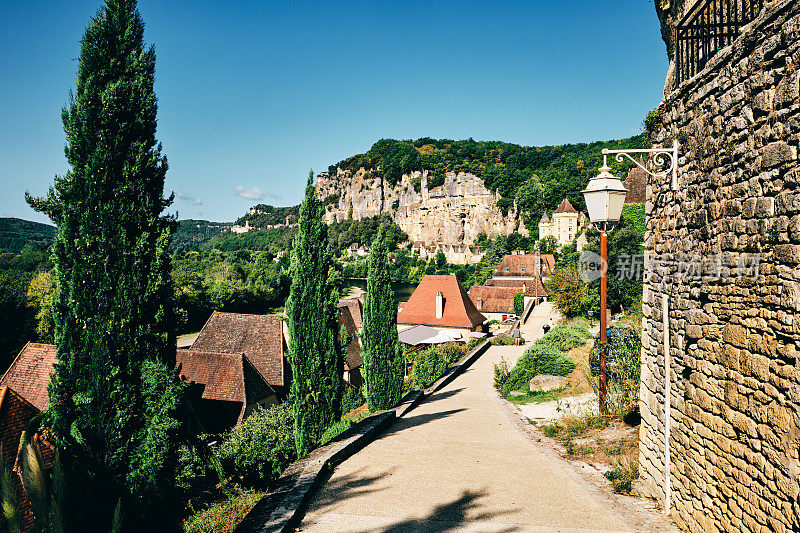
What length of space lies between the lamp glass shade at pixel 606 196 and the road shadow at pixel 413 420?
5.31 meters

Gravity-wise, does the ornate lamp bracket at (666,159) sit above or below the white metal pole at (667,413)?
above

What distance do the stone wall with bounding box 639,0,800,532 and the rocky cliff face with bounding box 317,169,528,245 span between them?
103778 mm

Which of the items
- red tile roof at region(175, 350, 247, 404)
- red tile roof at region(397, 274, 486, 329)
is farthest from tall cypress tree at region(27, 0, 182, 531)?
red tile roof at region(397, 274, 486, 329)

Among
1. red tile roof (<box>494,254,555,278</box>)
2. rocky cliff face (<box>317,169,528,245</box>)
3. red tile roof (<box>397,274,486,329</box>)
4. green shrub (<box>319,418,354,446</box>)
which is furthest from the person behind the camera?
rocky cliff face (<box>317,169,528,245</box>)

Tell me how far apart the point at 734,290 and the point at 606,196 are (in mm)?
3000

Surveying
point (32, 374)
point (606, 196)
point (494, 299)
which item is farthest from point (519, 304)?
point (606, 196)

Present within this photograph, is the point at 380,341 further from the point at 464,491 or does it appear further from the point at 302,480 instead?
the point at 464,491

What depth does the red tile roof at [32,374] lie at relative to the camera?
483 inches

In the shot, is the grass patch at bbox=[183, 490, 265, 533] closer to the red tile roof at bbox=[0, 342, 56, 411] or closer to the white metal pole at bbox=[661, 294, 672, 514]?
the white metal pole at bbox=[661, 294, 672, 514]

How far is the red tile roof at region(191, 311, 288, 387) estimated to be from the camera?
63.6ft

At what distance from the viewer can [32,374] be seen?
12852mm

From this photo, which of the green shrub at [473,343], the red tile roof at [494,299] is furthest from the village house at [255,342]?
the red tile roof at [494,299]

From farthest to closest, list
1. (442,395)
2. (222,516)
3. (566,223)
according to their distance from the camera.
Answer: (566,223) < (442,395) < (222,516)

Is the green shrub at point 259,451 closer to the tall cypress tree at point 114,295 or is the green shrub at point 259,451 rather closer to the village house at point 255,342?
the tall cypress tree at point 114,295
